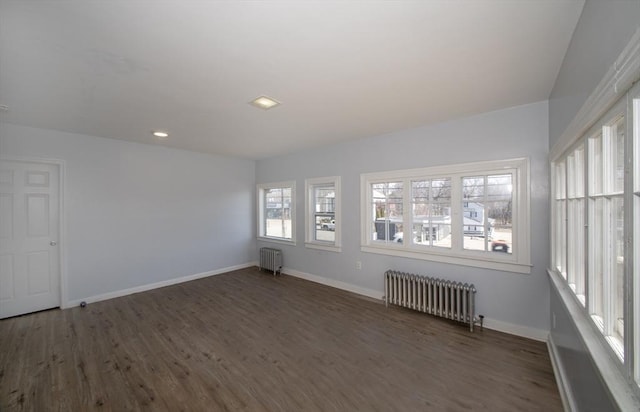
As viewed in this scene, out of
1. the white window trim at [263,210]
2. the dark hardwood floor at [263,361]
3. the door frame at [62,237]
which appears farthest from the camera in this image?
the white window trim at [263,210]

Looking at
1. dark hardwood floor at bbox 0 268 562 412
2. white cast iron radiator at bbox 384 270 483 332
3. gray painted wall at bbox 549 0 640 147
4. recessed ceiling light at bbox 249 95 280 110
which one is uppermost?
recessed ceiling light at bbox 249 95 280 110

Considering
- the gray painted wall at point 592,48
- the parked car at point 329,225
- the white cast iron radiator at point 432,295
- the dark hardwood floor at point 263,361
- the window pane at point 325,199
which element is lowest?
the dark hardwood floor at point 263,361

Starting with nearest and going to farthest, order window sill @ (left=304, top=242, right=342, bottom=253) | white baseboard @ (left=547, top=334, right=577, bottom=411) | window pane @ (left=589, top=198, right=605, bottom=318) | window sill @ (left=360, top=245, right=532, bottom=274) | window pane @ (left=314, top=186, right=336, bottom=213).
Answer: window pane @ (left=589, top=198, right=605, bottom=318) → white baseboard @ (left=547, top=334, right=577, bottom=411) → window sill @ (left=360, top=245, right=532, bottom=274) → window sill @ (left=304, top=242, right=342, bottom=253) → window pane @ (left=314, top=186, right=336, bottom=213)

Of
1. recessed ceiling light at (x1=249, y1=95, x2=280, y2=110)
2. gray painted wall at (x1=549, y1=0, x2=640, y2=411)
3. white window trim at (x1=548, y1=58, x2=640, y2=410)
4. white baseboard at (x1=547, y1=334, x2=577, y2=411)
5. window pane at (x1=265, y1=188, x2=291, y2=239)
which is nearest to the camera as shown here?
white window trim at (x1=548, y1=58, x2=640, y2=410)

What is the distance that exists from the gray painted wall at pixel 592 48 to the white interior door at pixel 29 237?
226 inches

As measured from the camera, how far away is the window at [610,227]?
883 mm

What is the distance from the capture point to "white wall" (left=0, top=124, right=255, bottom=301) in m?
3.70

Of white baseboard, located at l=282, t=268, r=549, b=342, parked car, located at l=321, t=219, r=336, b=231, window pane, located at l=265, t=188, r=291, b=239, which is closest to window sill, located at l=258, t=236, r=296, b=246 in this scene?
window pane, located at l=265, t=188, r=291, b=239

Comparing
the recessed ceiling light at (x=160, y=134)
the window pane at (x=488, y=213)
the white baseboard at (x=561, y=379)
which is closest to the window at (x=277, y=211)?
the recessed ceiling light at (x=160, y=134)

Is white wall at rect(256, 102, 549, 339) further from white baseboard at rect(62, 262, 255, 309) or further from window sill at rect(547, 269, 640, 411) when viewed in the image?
white baseboard at rect(62, 262, 255, 309)

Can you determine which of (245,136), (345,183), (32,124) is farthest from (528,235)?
(32,124)

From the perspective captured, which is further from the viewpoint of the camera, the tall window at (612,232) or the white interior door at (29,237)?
the white interior door at (29,237)

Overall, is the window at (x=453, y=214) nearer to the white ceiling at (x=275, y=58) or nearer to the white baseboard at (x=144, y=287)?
the white ceiling at (x=275, y=58)

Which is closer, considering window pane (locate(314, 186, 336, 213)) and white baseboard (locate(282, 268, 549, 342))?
white baseboard (locate(282, 268, 549, 342))
